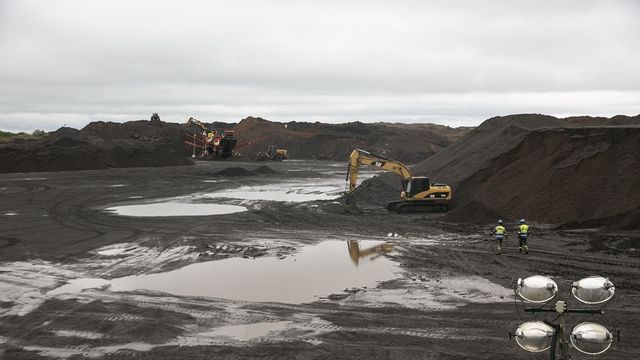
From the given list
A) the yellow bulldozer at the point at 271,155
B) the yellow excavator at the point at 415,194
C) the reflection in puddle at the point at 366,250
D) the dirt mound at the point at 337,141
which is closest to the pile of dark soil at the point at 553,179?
the yellow excavator at the point at 415,194

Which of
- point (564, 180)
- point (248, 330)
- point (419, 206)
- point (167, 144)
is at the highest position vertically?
point (167, 144)

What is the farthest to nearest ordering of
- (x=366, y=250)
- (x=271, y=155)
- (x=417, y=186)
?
1. (x=271, y=155)
2. (x=417, y=186)
3. (x=366, y=250)

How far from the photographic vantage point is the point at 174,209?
30.8 meters

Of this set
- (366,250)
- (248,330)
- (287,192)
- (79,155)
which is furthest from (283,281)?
(79,155)

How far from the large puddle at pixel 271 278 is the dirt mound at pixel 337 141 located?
6707cm

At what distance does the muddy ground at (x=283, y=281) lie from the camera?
10.6 m

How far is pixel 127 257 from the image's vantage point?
61.6 feet

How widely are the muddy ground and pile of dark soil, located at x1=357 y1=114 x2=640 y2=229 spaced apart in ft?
5.75

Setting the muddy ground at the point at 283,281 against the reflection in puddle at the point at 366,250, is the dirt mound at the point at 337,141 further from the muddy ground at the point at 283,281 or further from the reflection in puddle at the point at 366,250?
the reflection in puddle at the point at 366,250

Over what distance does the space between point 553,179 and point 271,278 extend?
17150mm

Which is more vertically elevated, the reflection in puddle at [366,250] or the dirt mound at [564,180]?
the dirt mound at [564,180]

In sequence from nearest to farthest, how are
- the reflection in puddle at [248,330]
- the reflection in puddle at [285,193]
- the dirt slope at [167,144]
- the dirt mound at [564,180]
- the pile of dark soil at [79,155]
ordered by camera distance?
the reflection in puddle at [248,330], the dirt mound at [564,180], the reflection in puddle at [285,193], the pile of dark soil at [79,155], the dirt slope at [167,144]

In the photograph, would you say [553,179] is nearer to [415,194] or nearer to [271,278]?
[415,194]

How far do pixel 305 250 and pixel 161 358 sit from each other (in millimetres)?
10605
